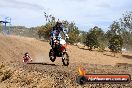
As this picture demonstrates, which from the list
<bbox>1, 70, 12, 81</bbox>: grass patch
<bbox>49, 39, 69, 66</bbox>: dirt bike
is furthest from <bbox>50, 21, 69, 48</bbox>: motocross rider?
<bbox>1, 70, 12, 81</bbox>: grass patch

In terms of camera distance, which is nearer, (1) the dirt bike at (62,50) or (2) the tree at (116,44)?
(1) the dirt bike at (62,50)

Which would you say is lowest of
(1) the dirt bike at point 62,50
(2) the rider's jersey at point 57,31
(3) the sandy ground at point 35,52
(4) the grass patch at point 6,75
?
(3) the sandy ground at point 35,52

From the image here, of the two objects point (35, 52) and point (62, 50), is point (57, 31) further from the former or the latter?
point (35, 52)

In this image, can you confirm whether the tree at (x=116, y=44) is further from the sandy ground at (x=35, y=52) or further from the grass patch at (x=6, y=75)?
the grass patch at (x=6, y=75)

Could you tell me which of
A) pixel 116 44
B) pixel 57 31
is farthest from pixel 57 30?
pixel 116 44

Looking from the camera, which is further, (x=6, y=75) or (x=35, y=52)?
(x=35, y=52)

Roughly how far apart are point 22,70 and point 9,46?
48.2m

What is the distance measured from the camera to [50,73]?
13781 millimetres

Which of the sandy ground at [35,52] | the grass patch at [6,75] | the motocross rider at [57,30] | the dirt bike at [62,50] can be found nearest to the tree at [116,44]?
the sandy ground at [35,52]

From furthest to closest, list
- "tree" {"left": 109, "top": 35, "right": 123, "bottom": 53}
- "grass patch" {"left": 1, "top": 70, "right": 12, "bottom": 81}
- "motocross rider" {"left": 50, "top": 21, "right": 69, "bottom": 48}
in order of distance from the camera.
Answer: "tree" {"left": 109, "top": 35, "right": 123, "bottom": 53}
"motocross rider" {"left": 50, "top": 21, "right": 69, "bottom": 48}
"grass patch" {"left": 1, "top": 70, "right": 12, "bottom": 81}

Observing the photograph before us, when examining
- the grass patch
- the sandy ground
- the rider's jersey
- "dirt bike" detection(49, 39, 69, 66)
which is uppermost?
the rider's jersey

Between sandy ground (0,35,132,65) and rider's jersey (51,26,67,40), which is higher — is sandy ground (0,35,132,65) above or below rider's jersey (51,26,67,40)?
below

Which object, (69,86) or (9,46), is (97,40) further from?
(69,86)

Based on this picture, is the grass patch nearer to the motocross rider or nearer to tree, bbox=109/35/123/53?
the motocross rider
